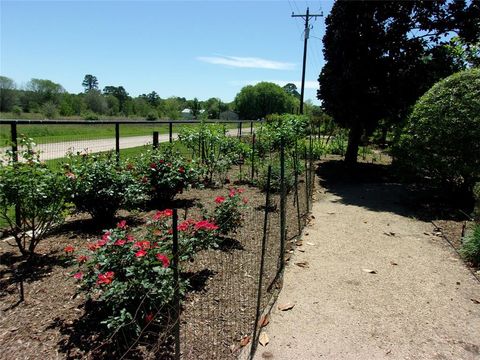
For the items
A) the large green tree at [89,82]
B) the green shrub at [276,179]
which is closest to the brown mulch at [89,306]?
the green shrub at [276,179]

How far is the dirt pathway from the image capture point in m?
3.22

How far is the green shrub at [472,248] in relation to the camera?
519 cm

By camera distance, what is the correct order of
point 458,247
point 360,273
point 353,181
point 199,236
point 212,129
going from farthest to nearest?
point 353,181
point 212,129
point 458,247
point 360,273
point 199,236

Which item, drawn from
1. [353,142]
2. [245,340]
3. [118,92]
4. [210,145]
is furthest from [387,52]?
[118,92]

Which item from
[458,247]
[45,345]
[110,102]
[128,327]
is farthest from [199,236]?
[110,102]

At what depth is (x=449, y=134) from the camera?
8023 millimetres

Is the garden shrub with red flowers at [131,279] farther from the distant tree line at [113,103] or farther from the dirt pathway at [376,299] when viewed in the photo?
the distant tree line at [113,103]

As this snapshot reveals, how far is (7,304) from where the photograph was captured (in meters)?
3.33

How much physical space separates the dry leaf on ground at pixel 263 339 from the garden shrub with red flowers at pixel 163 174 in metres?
3.88

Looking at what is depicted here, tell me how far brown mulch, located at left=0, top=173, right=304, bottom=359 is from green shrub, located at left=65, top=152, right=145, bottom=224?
0.34m

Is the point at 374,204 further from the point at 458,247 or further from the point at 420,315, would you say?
the point at 420,315

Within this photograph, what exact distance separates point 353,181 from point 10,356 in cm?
1065

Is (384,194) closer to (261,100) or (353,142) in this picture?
(353,142)

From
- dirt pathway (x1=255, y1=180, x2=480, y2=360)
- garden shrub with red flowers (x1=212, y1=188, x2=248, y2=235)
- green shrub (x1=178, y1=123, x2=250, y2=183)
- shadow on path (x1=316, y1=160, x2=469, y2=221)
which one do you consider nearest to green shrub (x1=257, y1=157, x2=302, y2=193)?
green shrub (x1=178, y1=123, x2=250, y2=183)
